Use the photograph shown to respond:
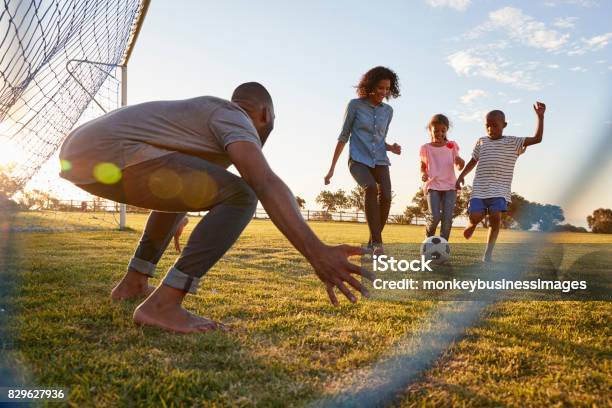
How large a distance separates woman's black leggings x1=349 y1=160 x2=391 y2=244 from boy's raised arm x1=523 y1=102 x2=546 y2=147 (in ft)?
6.21

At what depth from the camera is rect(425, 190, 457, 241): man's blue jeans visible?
649 centimetres

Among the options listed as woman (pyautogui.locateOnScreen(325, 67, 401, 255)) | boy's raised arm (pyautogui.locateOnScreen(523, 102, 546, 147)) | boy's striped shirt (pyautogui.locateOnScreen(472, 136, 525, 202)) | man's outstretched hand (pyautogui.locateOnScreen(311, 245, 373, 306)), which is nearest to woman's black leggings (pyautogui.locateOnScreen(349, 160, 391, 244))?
woman (pyautogui.locateOnScreen(325, 67, 401, 255))

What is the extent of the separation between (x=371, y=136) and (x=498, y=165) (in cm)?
176

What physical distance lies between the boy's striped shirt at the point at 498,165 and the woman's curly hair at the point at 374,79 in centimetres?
151

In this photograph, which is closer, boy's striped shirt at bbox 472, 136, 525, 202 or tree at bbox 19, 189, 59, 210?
boy's striped shirt at bbox 472, 136, 525, 202

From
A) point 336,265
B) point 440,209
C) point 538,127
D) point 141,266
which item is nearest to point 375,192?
point 440,209

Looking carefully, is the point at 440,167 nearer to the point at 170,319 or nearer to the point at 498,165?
the point at 498,165

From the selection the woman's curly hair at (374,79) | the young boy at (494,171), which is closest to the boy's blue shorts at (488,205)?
the young boy at (494,171)

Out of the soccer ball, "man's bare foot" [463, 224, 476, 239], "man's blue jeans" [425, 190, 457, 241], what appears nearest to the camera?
the soccer ball

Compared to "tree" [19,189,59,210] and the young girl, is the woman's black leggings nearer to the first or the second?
the young girl

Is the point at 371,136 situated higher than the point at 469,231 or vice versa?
the point at 371,136

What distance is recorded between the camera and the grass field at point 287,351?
1.69 metres

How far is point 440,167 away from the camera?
21.6ft

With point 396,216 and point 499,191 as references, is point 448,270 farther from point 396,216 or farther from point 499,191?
point 396,216
